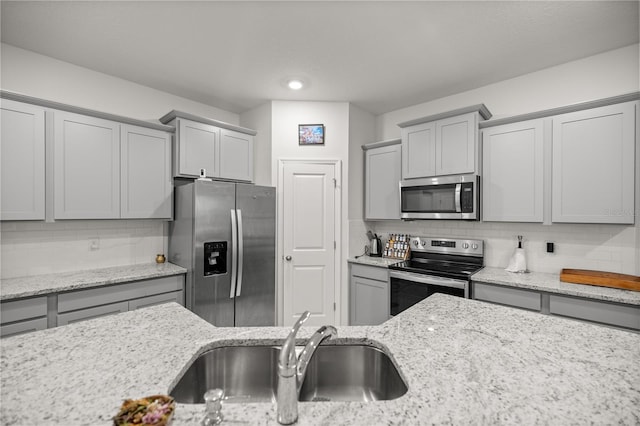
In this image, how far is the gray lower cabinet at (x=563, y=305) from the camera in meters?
1.93

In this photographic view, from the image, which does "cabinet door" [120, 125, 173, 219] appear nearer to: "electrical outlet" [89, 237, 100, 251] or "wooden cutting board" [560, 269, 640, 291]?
"electrical outlet" [89, 237, 100, 251]

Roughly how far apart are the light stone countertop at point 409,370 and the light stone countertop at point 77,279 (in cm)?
119

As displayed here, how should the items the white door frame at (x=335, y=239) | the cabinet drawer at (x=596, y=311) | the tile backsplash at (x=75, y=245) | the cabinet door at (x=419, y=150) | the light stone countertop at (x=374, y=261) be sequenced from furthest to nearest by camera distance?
the white door frame at (x=335, y=239), the light stone countertop at (x=374, y=261), the cabinet door at (x=419, y=150), the tile backsplash at (x=75, y=245), the cabinet drawer at (x=596, y=311)

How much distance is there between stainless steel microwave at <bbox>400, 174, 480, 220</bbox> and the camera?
9.15ft

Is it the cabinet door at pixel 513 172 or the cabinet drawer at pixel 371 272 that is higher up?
the cabinet door at pixel 513 172

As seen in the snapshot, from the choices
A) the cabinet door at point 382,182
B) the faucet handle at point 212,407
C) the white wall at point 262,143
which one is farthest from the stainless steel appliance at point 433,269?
the faucet handle at point 212,407

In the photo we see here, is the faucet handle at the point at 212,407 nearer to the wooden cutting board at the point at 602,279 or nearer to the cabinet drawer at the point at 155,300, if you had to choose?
the cabinet drawer at the point at 155,300

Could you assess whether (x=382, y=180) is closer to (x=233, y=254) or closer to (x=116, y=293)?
(x=233, y=254)

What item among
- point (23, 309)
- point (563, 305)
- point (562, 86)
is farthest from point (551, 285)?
point (23, 309)

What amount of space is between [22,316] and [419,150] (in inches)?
141

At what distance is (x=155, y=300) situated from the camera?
2.57 m

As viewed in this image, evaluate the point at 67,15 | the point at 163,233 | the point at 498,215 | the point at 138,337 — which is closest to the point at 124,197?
the point at 163,233

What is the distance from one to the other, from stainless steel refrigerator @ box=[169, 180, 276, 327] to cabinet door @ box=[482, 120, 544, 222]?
217 centimetres

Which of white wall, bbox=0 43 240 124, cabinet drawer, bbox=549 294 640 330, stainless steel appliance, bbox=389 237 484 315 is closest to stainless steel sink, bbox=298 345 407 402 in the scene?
stainless steel appliance, bbox=389 237 484 315
